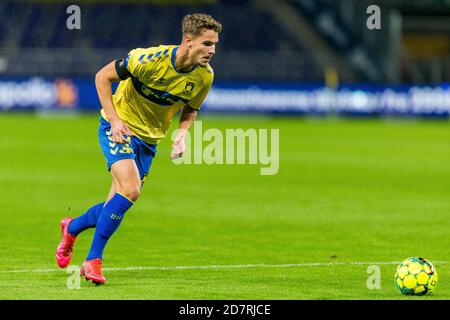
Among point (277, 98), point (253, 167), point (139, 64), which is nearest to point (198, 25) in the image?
point (139, 64)

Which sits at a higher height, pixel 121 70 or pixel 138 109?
pixel 121 70

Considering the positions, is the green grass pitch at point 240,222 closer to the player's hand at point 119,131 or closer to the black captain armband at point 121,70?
the player's hand at point 119,131

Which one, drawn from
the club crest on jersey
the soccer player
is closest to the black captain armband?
the soccer player

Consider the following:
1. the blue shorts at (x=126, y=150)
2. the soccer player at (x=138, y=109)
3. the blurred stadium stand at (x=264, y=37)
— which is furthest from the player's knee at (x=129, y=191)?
the blurred stadium stand at (x=264, y=37)

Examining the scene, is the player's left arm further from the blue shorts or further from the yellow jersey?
the blue shorts

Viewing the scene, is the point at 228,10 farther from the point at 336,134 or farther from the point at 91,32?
the point at 336,134

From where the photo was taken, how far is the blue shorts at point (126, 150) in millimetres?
9336

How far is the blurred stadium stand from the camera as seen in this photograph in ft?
137

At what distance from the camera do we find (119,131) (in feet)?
29.8

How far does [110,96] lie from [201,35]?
3.06 feet

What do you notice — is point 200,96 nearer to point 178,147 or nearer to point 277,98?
point 178,147

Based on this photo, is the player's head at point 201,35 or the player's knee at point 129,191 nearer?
the player's head at point 201,35
